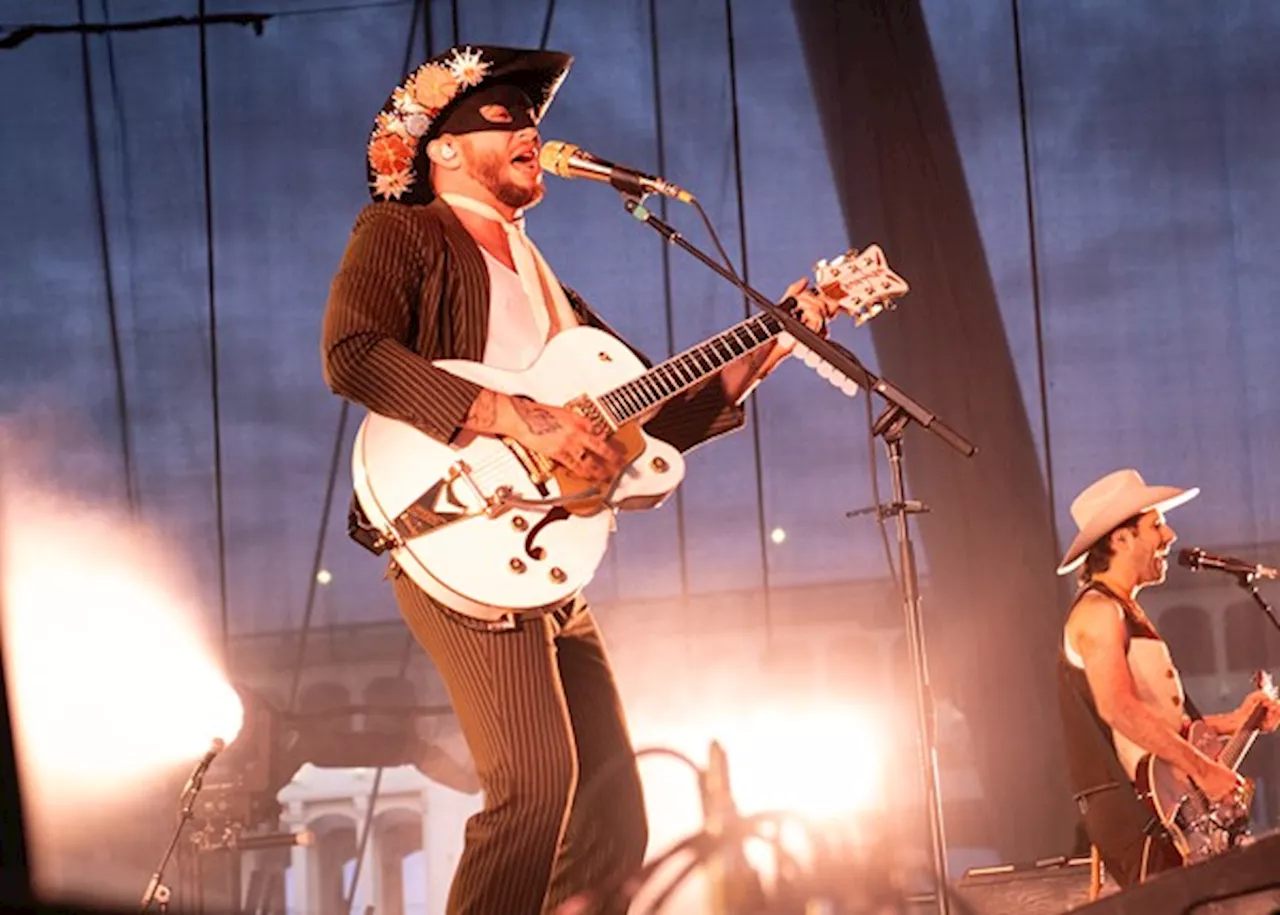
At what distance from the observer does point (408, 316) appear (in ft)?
9.64

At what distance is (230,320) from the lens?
6.17 m

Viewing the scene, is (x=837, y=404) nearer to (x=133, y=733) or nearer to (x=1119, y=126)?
(x=1119, y=126)

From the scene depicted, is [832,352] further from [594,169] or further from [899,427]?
[594,169]

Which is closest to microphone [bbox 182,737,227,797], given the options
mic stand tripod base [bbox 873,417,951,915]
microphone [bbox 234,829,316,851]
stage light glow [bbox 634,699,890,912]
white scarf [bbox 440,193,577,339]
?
microphone [bbox 234,829,316,851]

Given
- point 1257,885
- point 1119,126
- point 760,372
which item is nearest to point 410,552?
point 760,372

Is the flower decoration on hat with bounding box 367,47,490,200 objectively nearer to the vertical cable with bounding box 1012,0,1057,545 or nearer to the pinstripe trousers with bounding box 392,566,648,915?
the pinstripe trousers with bounding box 392,566,648,915

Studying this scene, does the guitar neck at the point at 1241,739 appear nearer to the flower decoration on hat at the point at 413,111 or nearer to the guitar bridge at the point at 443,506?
the guitar bridge at the point at 443,506

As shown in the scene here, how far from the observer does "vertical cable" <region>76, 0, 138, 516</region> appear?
606 cm

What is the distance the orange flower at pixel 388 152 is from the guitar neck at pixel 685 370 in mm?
586

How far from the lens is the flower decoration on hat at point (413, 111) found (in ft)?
10.2

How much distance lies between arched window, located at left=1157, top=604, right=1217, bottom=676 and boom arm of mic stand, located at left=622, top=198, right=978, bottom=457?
3.35 metres

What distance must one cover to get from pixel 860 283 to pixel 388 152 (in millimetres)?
903

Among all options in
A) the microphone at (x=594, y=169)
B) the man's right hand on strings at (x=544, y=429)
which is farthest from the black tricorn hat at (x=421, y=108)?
the man's right hand on strings at (x=544, y=429)

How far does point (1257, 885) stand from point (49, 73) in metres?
5.54
